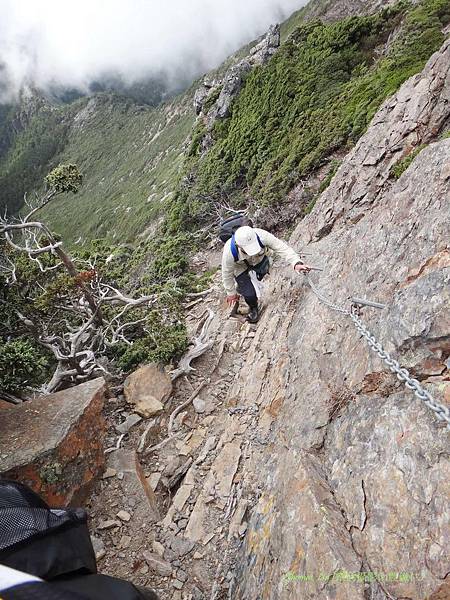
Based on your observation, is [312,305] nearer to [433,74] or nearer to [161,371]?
[161,371]

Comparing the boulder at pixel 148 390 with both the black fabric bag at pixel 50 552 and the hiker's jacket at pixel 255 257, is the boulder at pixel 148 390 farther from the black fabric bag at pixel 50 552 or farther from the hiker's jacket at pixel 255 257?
the black fabric bag at pixel 50 552

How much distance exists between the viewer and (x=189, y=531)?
449cm

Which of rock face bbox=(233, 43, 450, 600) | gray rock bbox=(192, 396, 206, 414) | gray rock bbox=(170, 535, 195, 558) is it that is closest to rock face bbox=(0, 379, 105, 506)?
gray rock bbox=(170, 535, 195, 558)

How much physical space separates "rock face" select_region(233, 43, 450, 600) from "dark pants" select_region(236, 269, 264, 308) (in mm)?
1427

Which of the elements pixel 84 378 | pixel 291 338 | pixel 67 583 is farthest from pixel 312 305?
pixel 84 378

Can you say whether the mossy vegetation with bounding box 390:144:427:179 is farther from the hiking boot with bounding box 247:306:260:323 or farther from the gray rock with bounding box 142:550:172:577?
the gray rock with bounding box 142:550:172:577

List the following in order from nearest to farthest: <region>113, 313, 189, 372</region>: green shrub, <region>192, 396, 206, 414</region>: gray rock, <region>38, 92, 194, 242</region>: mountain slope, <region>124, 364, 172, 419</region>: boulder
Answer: <region>192, 396, 206, 414</region>: gray rock → <region>124, 364, 172, 419</region>: boulder → <region>113, 313, 189, 372</region>: green shrub → <region>38, 92, 194, 242</region>: mountain slope

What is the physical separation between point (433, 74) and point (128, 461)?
11.3 meters

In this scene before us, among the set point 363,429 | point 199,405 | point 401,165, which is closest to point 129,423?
point 199,405

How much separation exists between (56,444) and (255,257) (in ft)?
14.2

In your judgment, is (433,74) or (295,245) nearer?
(433,74)

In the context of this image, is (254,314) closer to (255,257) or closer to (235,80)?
(255,257)

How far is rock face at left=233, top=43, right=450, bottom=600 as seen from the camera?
243cm

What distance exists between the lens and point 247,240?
250 inches
